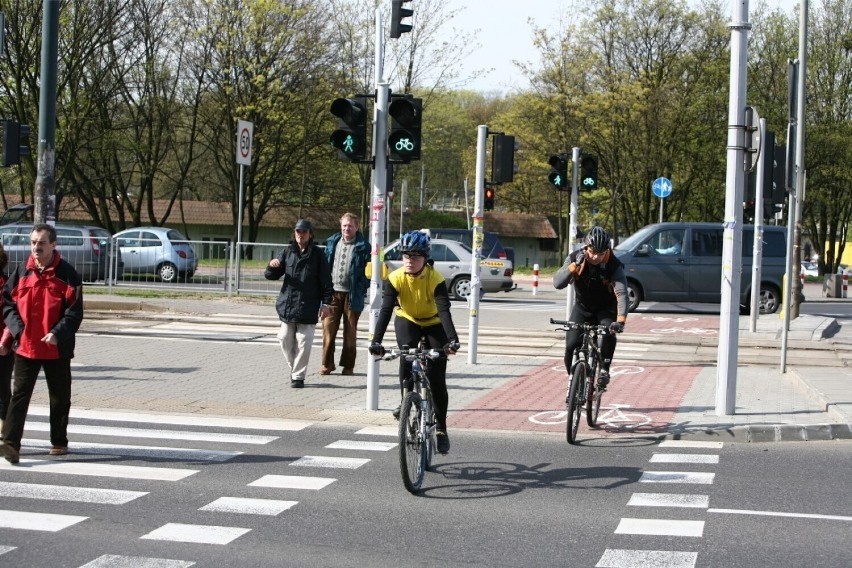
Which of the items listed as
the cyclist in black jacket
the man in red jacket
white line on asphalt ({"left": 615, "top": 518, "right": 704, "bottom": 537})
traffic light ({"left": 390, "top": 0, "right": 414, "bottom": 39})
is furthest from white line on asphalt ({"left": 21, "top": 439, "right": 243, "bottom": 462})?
traffic light ({"left": 390, "top": 0, "right": 414, "bottom": 39})

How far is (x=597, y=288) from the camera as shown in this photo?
10133 millimetres

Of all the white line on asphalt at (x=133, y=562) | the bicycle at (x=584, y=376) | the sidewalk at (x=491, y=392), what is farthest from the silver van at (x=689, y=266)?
the white line on asphalt at (x=133, y=562)

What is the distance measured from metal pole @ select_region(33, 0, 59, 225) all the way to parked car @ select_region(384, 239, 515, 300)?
12.2 metres

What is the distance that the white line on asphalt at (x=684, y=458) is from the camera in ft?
29.8

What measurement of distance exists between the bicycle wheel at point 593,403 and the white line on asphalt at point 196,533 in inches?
171

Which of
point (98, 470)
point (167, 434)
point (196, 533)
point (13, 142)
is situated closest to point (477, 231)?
point (167, 434)

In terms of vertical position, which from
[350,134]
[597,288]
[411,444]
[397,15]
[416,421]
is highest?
[397,15]

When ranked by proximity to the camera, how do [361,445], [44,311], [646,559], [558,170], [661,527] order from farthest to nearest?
[558,170], [361,445], [44,311], [661,527], [646,559]

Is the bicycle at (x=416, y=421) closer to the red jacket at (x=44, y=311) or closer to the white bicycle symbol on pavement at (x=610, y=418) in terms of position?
the red jacket at (x=44, y=311)

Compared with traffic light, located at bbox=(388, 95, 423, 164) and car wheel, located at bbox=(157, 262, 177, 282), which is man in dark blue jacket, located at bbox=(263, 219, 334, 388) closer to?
traffic light, located at bbox=(388, 95, 423, 164)

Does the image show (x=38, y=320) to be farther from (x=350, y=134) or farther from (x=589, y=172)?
(x=589, y=172)

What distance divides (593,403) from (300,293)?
3950mm

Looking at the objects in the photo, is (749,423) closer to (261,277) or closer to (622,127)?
A: (261,277)

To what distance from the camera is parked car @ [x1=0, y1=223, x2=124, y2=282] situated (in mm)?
25141
